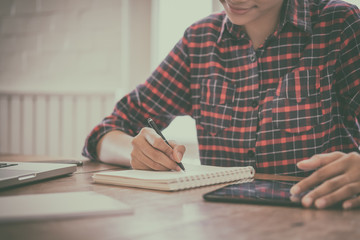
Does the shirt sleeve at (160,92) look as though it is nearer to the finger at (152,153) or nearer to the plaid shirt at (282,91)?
the plaid shirt at (282,91)

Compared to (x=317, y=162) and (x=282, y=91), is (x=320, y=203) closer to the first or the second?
(x=317, y=162)

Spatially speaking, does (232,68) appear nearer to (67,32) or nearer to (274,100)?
(274,100)

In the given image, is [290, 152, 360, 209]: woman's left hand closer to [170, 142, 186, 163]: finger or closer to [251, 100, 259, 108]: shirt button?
[170, 142, 186, 163]: finger

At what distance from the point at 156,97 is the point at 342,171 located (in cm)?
81

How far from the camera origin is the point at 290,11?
115 centimetres

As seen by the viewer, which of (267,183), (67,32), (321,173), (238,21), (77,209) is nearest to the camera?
(77,209)

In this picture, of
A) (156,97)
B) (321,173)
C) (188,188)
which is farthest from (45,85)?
(321,173)

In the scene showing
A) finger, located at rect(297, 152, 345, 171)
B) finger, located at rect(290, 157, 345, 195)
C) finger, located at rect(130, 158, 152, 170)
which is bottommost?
finger, located at rect(130, 158, 152, 170)

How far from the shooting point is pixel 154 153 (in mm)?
872

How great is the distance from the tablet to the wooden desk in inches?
0.5

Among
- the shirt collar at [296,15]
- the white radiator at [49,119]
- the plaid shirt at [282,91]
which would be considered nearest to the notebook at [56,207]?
the plaid shirt at [282,91]

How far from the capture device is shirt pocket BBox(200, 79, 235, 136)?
4.05 ft

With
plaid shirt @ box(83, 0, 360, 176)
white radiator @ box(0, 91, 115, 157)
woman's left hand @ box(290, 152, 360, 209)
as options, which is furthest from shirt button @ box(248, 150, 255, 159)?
white radiator @ box(0, 91, 115, 157)

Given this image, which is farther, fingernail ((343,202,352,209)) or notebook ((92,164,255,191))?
notebook ((92,164,255,191))
